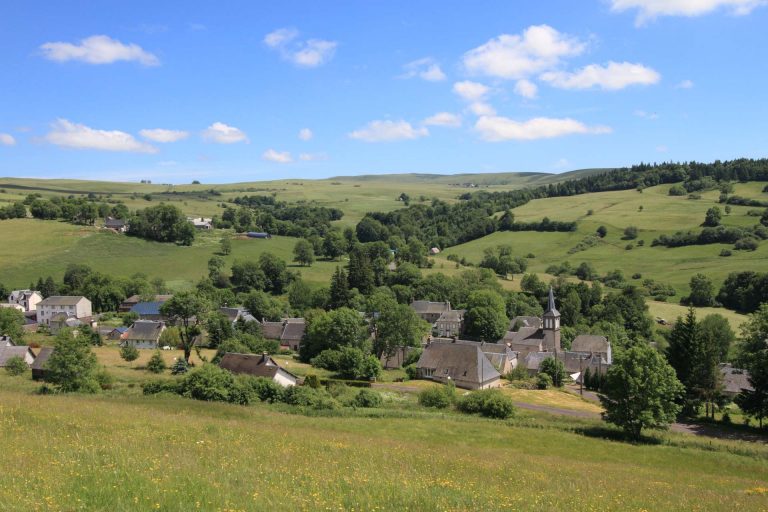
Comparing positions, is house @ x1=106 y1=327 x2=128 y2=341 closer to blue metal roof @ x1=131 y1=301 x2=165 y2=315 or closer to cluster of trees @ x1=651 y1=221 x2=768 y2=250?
blue metal roof @ x1=131 y1=301 x2=165 y2=315

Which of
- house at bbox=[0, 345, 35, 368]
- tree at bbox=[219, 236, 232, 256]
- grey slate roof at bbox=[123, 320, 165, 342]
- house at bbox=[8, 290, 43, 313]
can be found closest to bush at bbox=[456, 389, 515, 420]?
house at bbox=[0, 345, 35, 368]

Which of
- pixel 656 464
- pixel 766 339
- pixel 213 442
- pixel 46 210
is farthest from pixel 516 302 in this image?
pixel 46 210

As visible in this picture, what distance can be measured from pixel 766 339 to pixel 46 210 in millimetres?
151868

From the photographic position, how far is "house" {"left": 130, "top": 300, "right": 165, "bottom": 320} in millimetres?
92562

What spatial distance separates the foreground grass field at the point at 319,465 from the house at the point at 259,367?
15365mm

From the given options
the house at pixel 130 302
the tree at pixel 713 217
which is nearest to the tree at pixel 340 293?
the house at pixel 130 302

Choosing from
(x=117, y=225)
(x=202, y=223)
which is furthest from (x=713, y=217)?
(x=117, y=225)

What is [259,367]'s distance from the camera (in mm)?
53719

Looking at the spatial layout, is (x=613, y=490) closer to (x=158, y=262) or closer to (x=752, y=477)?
(x=752, y=477)

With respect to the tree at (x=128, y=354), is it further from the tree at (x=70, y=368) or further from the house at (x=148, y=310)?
the house at (x=148, y=310)

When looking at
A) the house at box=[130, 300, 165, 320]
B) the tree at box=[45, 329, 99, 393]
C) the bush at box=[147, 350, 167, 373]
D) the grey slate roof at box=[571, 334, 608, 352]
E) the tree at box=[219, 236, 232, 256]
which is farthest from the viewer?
the tree at box=[219, 236, 232, 256]

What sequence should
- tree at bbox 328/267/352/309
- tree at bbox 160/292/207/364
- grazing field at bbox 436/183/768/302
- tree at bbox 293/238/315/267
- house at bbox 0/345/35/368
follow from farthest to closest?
tree at bbox 293/238/315/267 → grazing field at bbox 436/183/768/302 → tree at bbox 328/267/352/309 → tree at bbox 160/292/207/364 → house at bbox 0/345/35/368

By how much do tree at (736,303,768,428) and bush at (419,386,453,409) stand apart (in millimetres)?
21366

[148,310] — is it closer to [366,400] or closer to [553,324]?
[366,400]
